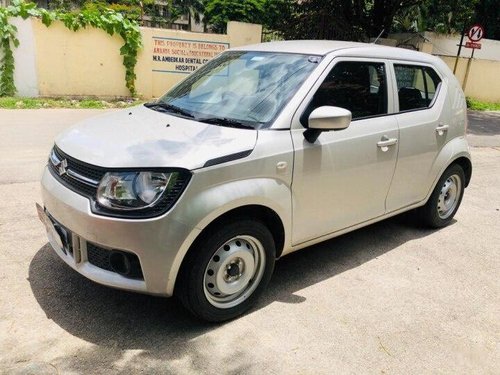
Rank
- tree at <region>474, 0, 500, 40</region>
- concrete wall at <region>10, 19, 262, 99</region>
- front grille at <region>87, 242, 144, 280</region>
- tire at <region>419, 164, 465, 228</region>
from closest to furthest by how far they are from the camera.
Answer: front grille at <region>87, 242, 144, 280</region>
tire at <region>419, 164, 465, 228</region>
concrete wall at <region>10, 19, 262, 99</region>
tree at <region>474, 0, 500, 40</region>

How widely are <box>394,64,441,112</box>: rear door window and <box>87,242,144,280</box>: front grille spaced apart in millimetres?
2691

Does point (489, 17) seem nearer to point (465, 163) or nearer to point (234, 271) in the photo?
point (465, 163)

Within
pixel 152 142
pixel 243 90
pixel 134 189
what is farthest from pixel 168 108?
pixel 134 189

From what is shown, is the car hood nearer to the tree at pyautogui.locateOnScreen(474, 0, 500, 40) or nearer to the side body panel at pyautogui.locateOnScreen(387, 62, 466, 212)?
the side body panel at pyautogui.locateOnScreen(387, 62, 466, 212)

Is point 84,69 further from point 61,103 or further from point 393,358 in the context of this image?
point 393,358

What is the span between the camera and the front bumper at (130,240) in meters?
2.69

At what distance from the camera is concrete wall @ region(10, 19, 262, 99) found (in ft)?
36.9

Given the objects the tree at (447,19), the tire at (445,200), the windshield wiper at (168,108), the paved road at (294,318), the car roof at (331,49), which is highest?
the tree at (447,19)

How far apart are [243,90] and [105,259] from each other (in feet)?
5.34

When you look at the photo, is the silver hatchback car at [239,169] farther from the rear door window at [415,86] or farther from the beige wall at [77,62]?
the beige wall at [77,62]

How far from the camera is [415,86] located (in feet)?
14.7

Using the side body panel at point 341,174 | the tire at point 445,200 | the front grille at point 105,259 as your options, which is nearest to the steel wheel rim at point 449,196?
the tire at point 445,200

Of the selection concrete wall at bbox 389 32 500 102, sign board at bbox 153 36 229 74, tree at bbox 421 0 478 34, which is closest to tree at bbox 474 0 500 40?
tree at bbox 421 0 478 34

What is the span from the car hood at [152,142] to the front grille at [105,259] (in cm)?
52
